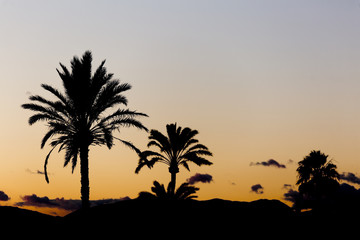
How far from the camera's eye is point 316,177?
2233 inches

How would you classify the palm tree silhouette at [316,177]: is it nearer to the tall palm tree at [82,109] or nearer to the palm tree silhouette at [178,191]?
the palm tree silhouette at [178,191]

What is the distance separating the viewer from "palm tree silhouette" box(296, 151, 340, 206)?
55594mm

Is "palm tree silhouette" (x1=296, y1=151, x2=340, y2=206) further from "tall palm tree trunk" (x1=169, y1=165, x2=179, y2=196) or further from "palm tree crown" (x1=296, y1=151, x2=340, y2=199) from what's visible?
"tall palm tree trunk" (x1=169, y1=165, x2=179, y2=196)

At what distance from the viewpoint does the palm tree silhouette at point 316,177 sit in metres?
55.6

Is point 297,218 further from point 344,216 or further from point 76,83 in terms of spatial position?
point 76,83

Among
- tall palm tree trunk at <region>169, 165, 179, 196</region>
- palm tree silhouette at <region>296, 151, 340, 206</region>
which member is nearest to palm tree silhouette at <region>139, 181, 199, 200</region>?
tall palm tree trunk at <region>169, 165, 179, 196</region>

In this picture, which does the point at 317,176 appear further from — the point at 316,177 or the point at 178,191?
the point at 178,191

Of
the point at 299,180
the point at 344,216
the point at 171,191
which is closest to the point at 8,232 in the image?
the point at 344,216

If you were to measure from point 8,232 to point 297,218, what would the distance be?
42.8 feet

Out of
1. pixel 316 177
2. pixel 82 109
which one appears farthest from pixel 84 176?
pixel 316 177

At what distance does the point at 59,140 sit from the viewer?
3178 centimetres

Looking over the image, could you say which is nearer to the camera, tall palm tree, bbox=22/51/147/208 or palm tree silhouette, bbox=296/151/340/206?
tall palm tree, bbox=22/51/147/208

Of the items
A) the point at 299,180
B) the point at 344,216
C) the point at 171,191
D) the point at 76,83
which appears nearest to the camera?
the point at 344,216

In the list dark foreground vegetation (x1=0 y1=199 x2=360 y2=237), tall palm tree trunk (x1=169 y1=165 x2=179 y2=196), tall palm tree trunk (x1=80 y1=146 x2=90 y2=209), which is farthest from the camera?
tall palm tree trunk (x1=169 y1=165 x2=179 y2=196)
